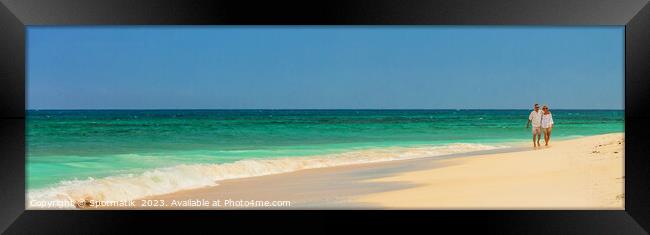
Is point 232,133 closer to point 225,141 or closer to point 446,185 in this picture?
point 225,141

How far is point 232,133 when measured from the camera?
536 inches

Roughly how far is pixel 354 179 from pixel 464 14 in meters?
4.02

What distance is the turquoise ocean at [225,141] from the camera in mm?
7902

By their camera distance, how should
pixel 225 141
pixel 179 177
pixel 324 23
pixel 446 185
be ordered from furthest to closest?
pixel 225 141
pixel 179 177
pixel 446 185
pixel 324 23

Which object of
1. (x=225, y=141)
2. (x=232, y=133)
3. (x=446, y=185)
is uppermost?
(x=232, y=133)

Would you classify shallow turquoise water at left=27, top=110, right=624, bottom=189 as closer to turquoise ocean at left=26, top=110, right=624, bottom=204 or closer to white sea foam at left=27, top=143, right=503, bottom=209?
turquoise ocean at left=26, top=110, right=624, bottom=204

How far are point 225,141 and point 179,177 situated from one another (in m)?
4.64

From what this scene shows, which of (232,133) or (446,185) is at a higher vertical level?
(232,133)

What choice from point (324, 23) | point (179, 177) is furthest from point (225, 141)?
point (324, 23)

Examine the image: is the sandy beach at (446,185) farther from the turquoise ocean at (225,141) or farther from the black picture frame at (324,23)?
the black picture frame at (324,23)

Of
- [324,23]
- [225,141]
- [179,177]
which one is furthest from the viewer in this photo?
[225,141]

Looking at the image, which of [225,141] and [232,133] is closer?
[225,141]

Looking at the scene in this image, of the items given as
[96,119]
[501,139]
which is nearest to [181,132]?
[96,119]

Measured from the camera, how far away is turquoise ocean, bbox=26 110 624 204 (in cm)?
790
